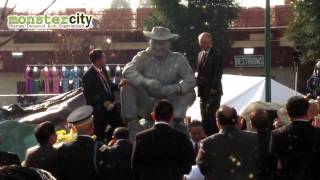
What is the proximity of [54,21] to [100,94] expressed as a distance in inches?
1125

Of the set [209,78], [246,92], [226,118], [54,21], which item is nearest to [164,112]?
[226,118]

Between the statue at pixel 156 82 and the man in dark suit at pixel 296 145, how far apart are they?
2.90 m

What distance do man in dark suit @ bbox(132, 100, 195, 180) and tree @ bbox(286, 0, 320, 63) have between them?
75.8ft

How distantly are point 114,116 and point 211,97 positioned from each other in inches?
50.9

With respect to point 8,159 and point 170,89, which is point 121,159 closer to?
point 8,159

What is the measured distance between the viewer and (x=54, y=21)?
3691 cm

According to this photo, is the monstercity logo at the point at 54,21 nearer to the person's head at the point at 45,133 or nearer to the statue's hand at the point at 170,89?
the statue's hand at the point at 170,89

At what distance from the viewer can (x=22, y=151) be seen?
32.1 ft

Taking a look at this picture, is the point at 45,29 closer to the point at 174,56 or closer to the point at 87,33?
the point at 87,33

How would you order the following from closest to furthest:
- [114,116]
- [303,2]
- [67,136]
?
[67,136], [114,116], [303,2]

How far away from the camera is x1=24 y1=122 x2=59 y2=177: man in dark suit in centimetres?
623

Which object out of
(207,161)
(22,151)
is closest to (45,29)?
(22,151)

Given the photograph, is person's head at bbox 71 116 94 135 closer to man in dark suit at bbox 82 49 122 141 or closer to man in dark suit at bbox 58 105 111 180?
man in dark suit at bbox 58 105 111 180

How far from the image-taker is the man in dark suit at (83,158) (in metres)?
6.08
